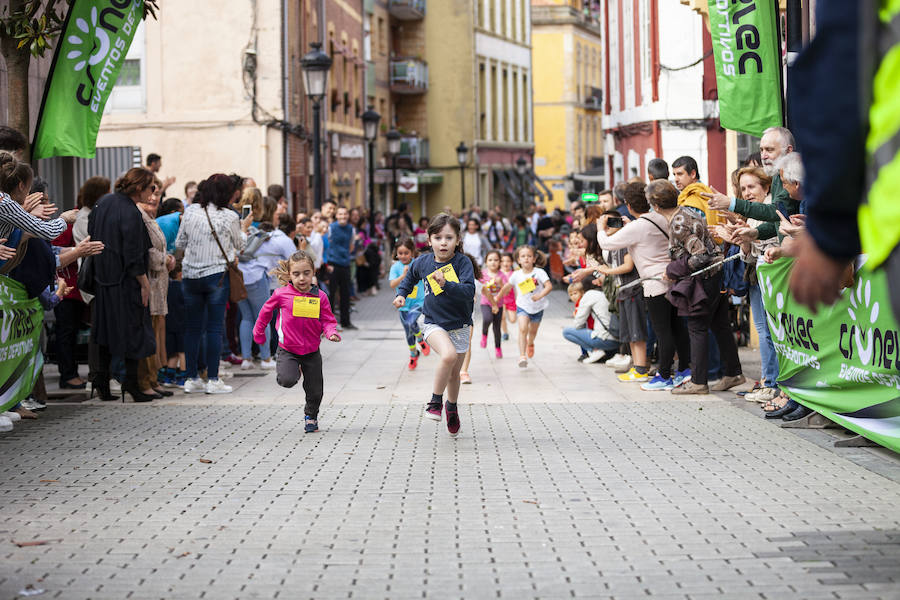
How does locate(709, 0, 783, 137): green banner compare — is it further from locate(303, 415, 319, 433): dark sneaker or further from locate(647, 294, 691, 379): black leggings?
locate(303, 415, 319, 433): dark sneaker

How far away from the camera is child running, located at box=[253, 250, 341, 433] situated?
10227mm

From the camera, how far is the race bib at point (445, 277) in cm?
974

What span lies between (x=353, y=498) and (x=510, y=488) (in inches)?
35.3

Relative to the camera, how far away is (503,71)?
232 ft

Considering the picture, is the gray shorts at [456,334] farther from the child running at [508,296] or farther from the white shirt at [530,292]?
the child running at [508,296]

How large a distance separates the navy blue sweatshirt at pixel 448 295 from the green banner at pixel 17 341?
282cm

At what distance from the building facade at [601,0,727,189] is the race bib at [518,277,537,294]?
22.7 ft

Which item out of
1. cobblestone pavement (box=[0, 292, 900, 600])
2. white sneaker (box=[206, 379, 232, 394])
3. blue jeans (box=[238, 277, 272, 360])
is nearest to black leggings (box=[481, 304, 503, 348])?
blue jeans (box=[238, 277, 272, 360])

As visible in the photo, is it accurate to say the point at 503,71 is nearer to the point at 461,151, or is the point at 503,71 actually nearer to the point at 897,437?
the point at 461,151

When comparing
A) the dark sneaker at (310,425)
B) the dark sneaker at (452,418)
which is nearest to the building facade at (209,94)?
the dark sneaker at (310,425)

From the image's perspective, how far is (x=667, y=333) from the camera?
12797 mm

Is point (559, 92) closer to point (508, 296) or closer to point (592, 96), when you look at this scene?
point (592, 96)

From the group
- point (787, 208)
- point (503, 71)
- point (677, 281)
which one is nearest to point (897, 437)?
point (787, 208)

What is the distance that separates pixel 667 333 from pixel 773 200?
2.47m
